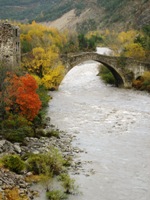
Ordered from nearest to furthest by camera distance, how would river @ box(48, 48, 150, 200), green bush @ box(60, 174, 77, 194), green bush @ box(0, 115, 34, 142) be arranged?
green bush @ box(60, 174, 77, 194) < river @ box(48, 48, 150, 200) < green bush @ box(0, 115, 34, 142)

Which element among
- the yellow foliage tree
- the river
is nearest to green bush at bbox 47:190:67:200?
the river

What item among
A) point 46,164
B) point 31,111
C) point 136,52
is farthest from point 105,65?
point 46,164

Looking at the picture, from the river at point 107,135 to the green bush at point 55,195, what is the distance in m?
0.57

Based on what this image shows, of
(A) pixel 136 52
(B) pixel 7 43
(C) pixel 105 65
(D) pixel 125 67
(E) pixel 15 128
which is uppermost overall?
(A) pixel 136 52

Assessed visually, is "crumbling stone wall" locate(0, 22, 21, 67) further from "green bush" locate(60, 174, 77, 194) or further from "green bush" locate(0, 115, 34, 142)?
"green bush" locate(60, 174, 77, 194)

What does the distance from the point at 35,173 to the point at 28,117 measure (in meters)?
8.45

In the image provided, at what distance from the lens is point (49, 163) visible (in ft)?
75.3

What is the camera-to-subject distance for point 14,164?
2216 cm

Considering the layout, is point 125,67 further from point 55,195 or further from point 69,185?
point 55,195

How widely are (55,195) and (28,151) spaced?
6.23 m

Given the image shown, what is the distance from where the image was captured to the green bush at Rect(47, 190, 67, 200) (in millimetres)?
19969

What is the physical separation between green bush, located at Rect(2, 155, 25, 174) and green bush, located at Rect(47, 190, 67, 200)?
8.88ft

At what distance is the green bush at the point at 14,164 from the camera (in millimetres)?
22094

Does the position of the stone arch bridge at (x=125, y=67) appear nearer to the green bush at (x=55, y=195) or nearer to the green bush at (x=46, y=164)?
the green bush at (x=46, y=164)
